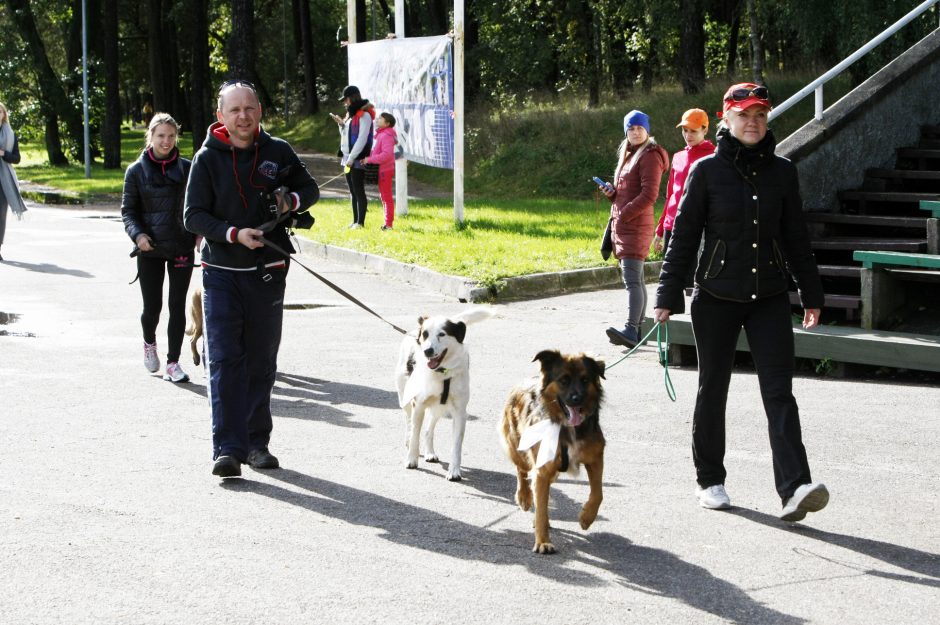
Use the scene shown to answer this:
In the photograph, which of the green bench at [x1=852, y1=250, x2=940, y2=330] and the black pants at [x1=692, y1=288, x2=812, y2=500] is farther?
the green bench at [x1=852, y1=250, x2=940, y2=330]

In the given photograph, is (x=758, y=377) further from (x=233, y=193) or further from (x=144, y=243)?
(x=144, y=243)

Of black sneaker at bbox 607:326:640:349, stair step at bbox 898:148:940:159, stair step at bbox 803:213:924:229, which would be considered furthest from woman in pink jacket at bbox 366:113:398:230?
black sneaker at bbox 607:326:640:349

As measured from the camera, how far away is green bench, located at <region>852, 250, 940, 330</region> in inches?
388

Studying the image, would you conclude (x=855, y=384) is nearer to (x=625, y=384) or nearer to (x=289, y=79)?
(x=625, y=384)

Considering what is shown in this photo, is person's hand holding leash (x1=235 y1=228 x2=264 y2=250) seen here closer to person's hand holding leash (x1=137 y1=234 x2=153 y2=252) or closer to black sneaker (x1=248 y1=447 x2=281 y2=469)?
black sneaker (x1=248 y1=447 x2=281 y2=469)

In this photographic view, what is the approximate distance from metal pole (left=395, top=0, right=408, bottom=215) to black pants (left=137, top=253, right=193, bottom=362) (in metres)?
10.5

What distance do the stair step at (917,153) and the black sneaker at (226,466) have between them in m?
8.90

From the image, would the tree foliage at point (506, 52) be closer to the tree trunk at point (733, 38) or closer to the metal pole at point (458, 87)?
the tree trunk at point (733, 38)

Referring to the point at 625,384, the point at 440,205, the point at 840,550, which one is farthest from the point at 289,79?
the point at 840,550

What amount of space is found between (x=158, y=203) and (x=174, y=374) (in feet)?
4.49

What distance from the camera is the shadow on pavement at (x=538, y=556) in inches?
196

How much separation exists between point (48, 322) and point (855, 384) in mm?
7840

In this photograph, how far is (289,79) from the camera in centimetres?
6256

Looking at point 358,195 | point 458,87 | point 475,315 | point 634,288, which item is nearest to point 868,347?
point 634,288
